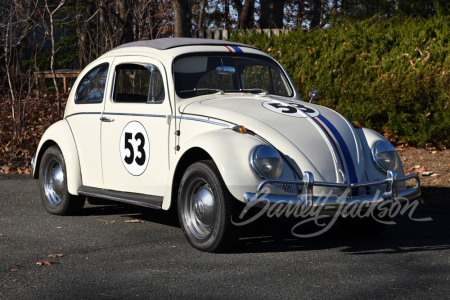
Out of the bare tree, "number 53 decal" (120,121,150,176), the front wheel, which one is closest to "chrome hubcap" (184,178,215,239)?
the front wheel

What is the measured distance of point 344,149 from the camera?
6008mm

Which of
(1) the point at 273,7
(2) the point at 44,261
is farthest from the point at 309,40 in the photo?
(1) the point at 273,7

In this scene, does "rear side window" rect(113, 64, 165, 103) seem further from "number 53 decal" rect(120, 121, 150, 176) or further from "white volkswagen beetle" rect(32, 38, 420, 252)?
→ "number 53 decal" rect(120, 121, 150, 176)

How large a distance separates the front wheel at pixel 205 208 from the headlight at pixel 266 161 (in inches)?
12.7

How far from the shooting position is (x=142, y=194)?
676cm

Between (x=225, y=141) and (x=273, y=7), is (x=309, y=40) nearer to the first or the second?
(x=225, y=141)

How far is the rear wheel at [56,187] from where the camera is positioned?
303 inches

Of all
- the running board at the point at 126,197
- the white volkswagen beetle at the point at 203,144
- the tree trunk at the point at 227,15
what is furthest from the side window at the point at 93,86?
the tree trunk at the point at 227,15

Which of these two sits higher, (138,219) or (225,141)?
(225,141)

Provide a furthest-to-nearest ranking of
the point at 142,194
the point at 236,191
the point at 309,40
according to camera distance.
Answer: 1. the point at 309,40
2. the point at 142,194
3. the point at 236,191

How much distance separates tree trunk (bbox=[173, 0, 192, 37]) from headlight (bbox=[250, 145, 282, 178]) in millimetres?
8563

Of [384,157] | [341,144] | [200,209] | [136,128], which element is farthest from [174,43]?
[384,157]

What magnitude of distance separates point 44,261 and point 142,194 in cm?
140

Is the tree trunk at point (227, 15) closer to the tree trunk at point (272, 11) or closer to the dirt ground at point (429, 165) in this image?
the tree trunk at point (272, 11)
